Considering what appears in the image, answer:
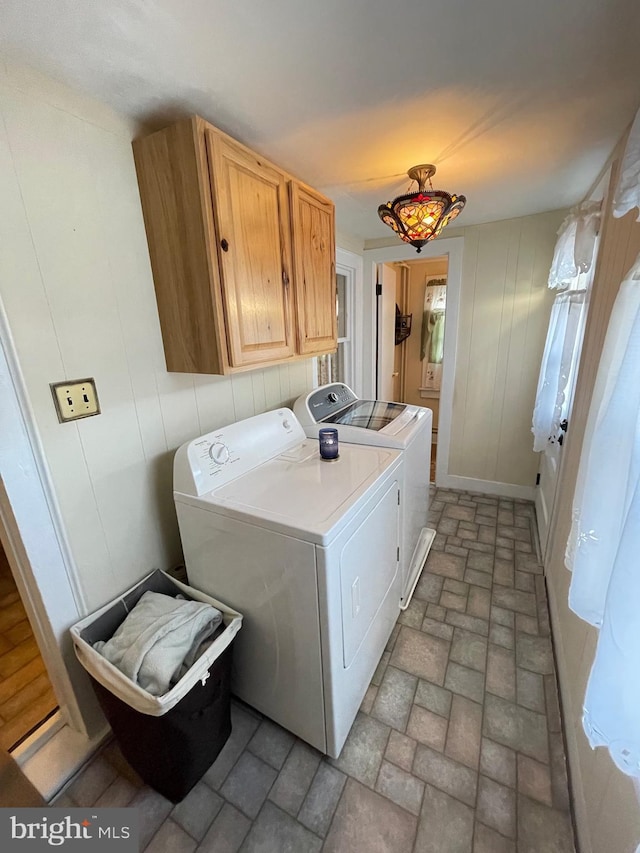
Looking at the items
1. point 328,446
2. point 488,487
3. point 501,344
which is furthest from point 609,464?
point 488,487

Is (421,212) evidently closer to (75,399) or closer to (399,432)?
(399,432)

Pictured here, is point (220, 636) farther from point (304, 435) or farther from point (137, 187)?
point (137, 187)

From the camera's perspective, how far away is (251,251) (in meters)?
1.35

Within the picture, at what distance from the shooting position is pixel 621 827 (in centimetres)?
81

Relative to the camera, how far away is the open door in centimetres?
317

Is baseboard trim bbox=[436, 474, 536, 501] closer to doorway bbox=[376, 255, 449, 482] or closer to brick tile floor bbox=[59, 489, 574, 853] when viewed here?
doorway bbox=[376, 255, 449, 482]

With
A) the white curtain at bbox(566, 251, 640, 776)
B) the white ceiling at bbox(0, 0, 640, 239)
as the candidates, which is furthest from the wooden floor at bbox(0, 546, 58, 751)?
the white ceiling at bbox(0, 0, 640, 239)

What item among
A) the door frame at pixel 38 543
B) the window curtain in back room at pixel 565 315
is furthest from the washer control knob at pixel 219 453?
the window curtain in back room at pixel 565 315

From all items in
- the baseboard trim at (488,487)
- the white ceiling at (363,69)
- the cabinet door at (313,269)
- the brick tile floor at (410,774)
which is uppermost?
the white ceiling at (363,69)

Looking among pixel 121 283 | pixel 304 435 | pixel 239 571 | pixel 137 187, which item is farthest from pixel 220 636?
pixel 137 187

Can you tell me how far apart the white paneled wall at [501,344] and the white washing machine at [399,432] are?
106 centimetres

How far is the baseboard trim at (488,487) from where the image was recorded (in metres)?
2.92

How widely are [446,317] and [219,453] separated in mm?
2299

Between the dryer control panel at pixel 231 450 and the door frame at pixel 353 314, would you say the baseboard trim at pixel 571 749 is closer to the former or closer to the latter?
the dryer control panel at pixel 231 450
